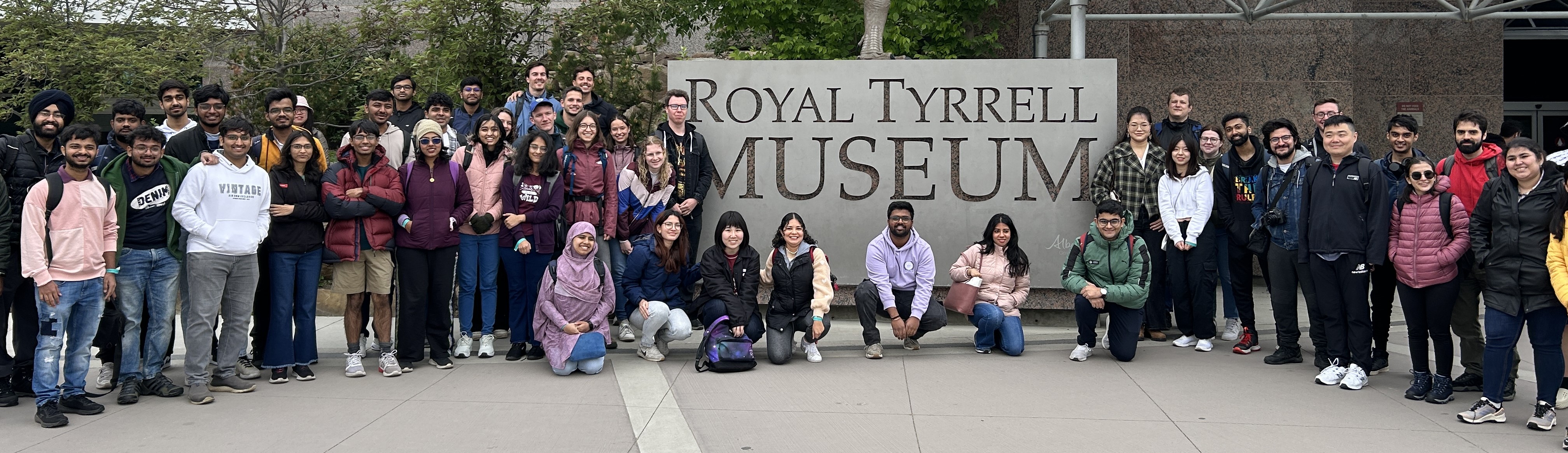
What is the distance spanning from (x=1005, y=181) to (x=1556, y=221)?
3.68 m

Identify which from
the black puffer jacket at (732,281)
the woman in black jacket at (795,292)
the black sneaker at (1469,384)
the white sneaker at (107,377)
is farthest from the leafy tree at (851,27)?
the white sneaker at (107,377)

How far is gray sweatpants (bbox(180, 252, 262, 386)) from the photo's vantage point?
530cm

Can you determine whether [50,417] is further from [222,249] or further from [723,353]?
[723,353]

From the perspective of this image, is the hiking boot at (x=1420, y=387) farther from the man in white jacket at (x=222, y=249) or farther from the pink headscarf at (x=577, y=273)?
the man in white jacket at (x=222, y=249)

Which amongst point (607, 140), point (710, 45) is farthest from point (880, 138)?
point (710, 45)

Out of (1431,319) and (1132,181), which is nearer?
(1431,319)

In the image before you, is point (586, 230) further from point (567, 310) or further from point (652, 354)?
point (652, 354)

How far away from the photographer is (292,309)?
19.1 ft

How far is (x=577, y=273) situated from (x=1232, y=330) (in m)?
4.21

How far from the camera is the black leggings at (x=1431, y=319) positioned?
5242 millimetres

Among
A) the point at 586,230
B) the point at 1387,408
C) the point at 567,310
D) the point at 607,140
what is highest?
the point at 607,140

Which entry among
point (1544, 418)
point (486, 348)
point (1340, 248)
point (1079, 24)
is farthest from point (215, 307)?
point (1079, 24)

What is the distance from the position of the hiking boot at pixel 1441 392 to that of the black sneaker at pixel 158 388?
20.1 feet

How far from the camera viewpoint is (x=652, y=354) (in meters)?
6.35
